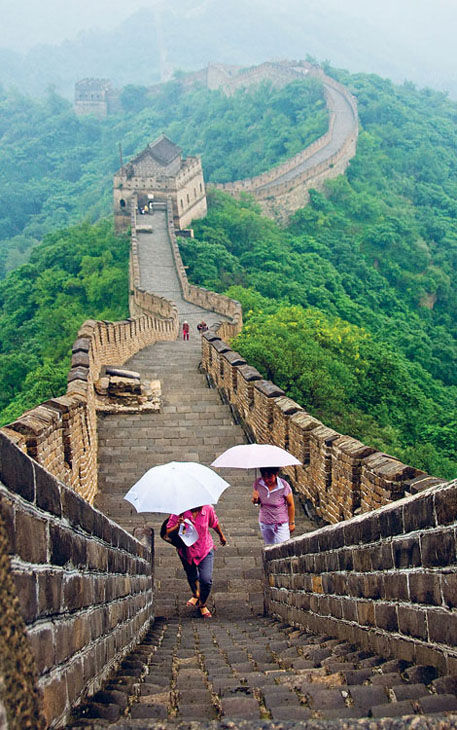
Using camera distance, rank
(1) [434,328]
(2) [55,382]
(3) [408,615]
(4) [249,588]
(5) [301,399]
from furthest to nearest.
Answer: (1) [434,328], (2) [55,382], (5) [301,399], (4) [249,588], (3) [408,615]

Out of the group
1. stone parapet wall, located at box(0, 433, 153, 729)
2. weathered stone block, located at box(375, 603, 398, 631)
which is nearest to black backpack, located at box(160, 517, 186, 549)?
stone parapet wall, located at box(0, 433, 153, 729)

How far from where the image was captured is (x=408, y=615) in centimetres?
328

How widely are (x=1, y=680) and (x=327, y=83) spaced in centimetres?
7393

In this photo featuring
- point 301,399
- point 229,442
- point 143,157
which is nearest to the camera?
point 229,442

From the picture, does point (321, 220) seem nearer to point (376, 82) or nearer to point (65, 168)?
point (376, 82)

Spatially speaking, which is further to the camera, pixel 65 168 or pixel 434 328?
pixel 65 168

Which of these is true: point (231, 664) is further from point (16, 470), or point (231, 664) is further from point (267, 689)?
point (16, 470)

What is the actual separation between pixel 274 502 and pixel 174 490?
1.06 meters

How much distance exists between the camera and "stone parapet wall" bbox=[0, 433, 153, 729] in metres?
2.14

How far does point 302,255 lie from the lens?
3969 centimetres

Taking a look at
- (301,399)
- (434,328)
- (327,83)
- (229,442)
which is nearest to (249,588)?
(229,442)

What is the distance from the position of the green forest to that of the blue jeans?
8.96 meters

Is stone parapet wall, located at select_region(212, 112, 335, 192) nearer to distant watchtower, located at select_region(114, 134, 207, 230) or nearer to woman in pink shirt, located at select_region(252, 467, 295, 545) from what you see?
distant watchtower, located at select_region(114, 134, 207, 230)

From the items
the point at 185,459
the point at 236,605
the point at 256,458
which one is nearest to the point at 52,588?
the point at 256,458
